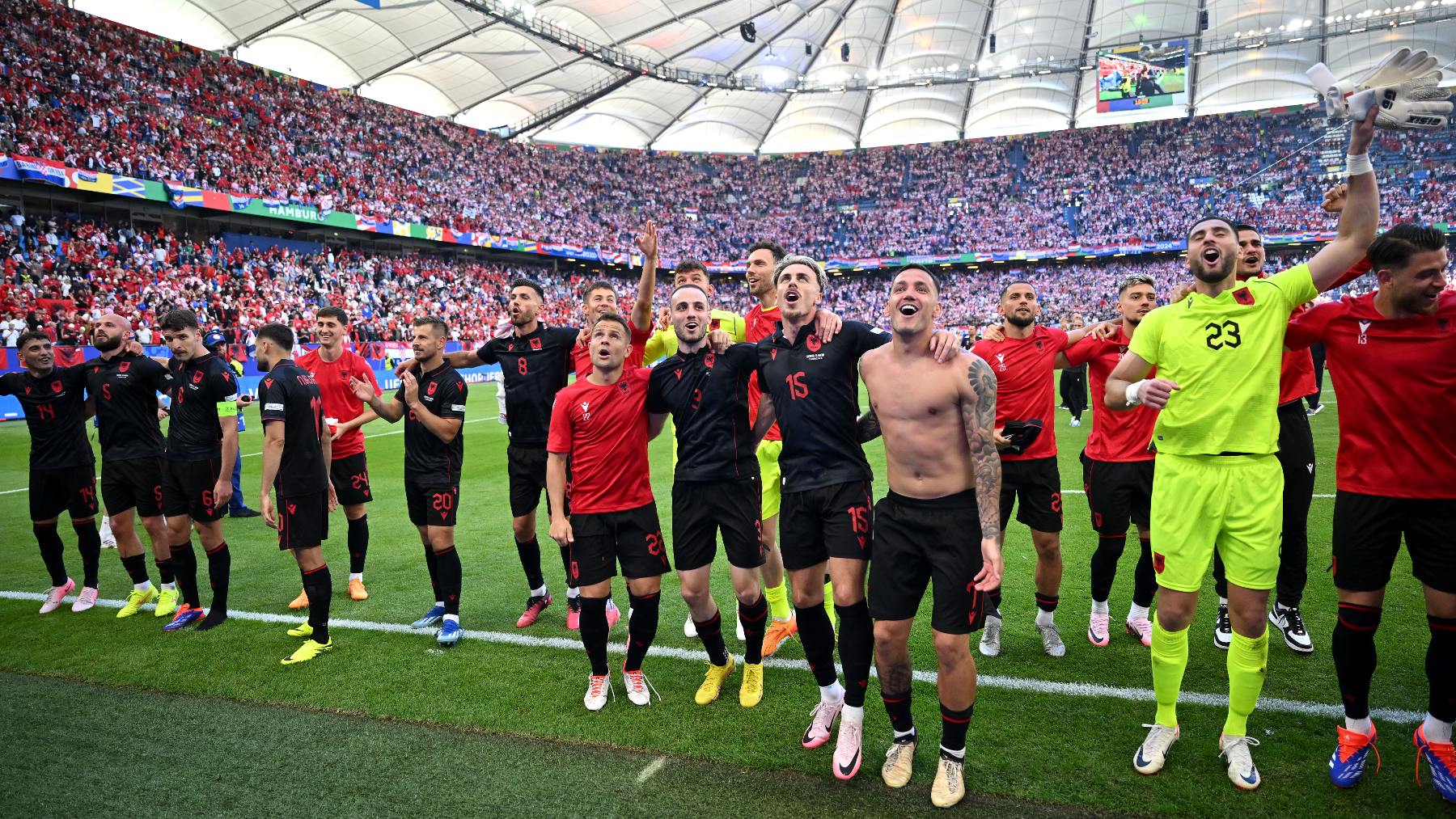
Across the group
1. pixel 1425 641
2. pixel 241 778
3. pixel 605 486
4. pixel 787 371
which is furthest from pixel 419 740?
pixel 1425 641

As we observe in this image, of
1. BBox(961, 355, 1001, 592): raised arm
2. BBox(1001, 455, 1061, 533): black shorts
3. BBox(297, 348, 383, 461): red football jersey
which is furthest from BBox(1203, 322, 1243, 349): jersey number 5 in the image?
BBox(297, 348, 383, 461): red football jersey

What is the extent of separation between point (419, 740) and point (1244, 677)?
4.14 meters

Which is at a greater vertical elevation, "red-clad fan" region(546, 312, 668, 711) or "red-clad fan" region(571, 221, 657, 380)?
"red-clad fan" region(571, 221, 657, 380)

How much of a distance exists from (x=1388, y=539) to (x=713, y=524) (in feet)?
10.7

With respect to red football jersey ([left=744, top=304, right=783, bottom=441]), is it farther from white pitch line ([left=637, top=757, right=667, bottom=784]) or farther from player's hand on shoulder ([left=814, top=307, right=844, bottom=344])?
white pitch line ([left=637, top=757, right=667, bottom=784])

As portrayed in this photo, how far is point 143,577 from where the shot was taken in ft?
21.8

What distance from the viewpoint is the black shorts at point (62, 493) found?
21.7 ft

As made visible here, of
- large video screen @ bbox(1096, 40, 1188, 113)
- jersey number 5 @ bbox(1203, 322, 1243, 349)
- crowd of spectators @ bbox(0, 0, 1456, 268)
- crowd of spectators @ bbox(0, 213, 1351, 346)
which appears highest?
large video screen @ bbox(1096, 40, 1188, 113)

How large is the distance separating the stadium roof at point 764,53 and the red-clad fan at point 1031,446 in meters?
33.5

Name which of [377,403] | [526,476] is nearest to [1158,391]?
[526,476]

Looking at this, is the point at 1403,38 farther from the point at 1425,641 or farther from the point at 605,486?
the point at 605,486

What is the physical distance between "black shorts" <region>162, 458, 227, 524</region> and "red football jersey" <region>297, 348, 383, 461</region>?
100cm

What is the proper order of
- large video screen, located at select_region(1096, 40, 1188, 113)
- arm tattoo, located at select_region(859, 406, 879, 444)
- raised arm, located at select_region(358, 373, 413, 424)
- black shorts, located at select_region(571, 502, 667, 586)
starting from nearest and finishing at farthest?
1. arm tattoo, located at select_region(859, 406, 879, 444)
2. black shorts, located at select_region(571, 502, 667, 586)
3. raised arm, located at select_region(358, 373, 413, 424)
4. large video screen, located at select_region(1096, 40, 1188, 113)

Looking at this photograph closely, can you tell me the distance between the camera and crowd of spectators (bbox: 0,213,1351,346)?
23.3 metres
